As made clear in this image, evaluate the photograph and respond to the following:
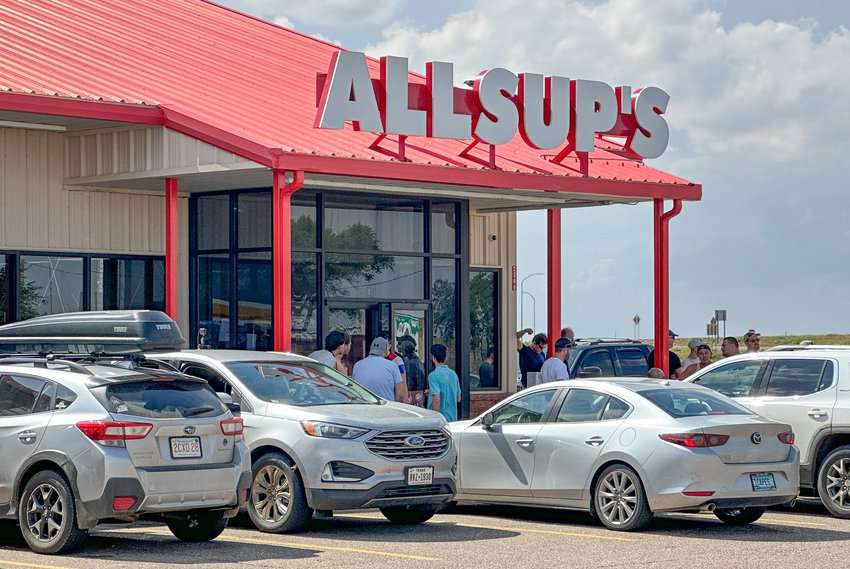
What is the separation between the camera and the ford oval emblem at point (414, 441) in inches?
524

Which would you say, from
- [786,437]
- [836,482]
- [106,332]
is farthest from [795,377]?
[106,332]

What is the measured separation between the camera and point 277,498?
13.1 meters

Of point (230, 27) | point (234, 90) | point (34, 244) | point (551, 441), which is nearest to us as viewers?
point (551, 441)

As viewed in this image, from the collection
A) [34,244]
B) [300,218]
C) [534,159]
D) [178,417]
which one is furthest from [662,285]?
[178,417]

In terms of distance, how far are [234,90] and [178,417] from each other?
11051 mm

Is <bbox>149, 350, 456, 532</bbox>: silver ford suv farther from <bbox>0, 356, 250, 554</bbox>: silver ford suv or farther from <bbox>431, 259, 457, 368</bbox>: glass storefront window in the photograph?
<bbox>431, 259, 457, 368</bbox>: glass storefront window

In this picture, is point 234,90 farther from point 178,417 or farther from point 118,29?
point 178,417

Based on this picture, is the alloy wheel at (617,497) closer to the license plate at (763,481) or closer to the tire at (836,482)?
the license plate at (763,481)

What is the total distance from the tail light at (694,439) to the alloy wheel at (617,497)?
0.53 metres

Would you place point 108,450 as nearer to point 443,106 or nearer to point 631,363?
point 443,106

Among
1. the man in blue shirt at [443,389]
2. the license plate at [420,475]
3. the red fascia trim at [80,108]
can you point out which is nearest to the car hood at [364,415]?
the license plate at [420,475]

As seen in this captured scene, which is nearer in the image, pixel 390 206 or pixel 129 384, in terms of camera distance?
pixel 129 384

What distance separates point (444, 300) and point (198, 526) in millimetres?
11426

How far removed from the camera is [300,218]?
2122 centimetres
